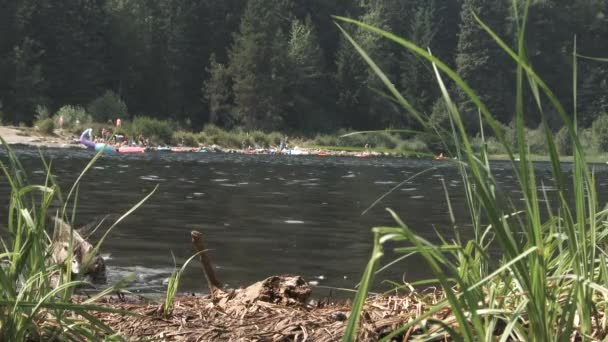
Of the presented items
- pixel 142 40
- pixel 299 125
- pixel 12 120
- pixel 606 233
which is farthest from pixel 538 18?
pixel 606 233

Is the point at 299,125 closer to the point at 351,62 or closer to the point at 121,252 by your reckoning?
the point at 351,62

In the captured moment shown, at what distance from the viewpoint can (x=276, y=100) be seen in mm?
75188

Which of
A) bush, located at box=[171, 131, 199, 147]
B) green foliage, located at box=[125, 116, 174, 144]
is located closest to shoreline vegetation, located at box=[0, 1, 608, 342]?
green foliage, located at box=[125, 116, 174, 144]

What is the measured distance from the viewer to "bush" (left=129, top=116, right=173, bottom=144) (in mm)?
55844

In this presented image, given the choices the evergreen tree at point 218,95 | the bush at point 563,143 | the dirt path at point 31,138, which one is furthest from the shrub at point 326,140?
the dirt path at point 31,138

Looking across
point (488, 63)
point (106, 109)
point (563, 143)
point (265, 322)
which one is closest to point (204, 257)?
point (265, 322)

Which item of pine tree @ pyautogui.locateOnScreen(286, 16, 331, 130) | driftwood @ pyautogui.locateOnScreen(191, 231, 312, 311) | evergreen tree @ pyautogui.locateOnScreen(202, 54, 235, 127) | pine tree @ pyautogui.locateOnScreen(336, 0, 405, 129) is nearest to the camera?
driftwood @ pyautogui.locateOnScreen(191, 231, 312, 311)

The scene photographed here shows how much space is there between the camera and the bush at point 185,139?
58.5 meters

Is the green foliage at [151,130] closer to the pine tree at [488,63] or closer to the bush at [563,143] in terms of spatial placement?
the bush at [563,143]

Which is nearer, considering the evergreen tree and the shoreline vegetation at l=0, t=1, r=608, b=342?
the shoreline vegetation at l=0, t=1, r=608, b=342

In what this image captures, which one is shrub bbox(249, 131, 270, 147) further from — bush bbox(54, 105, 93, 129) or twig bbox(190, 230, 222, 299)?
twig bbox(190, 230, 222, 299)

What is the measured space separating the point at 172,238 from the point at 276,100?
6633 centimetres

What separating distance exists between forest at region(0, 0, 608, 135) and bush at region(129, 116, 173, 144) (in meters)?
2.84

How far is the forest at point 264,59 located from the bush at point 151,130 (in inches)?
112
